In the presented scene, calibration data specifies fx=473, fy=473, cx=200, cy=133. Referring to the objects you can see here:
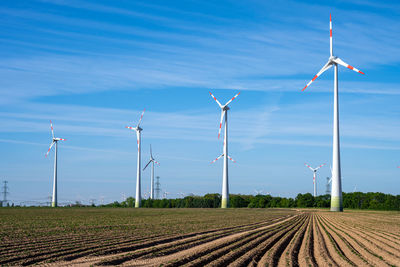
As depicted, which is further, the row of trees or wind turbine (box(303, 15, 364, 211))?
the row of trees

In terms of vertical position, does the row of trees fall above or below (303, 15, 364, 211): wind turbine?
below

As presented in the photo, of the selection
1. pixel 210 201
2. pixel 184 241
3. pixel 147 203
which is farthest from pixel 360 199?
pixel 184 241

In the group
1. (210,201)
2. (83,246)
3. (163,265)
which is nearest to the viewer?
(163,265)

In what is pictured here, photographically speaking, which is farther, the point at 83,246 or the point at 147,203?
the point at 147,203

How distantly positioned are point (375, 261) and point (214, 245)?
8.48m

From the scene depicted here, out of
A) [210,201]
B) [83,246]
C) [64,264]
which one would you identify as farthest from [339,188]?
[210,201]

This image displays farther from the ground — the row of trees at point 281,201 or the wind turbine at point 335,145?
the wind turbine at point 335,145

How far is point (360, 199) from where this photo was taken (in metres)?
150

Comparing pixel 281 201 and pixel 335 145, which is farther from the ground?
pixel 335 145

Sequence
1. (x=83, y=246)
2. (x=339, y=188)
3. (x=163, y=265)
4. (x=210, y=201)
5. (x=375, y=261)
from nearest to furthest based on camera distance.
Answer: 1. (x=163, y=265)
2. (x=375, y=261)
3. (x=83, y=246)
4. (x=339, y=188)
5. (x=210, y=201)

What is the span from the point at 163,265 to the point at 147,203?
507ft

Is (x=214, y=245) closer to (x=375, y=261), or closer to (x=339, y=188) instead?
(x=375, y=261)

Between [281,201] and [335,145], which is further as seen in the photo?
[281,201]

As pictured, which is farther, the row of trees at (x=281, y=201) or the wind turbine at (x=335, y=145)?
the row of trees at (x=281, y=201)
